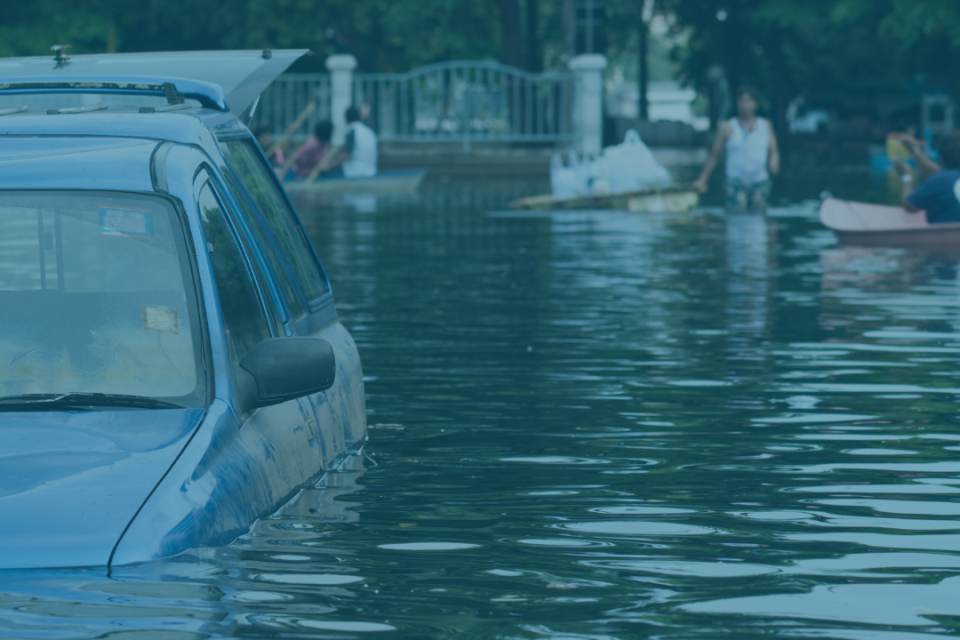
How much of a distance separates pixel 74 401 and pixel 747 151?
19.1 m

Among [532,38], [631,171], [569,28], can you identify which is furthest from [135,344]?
[532,38]

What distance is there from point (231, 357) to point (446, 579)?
2.91 feet

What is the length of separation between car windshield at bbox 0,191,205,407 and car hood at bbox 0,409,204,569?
14 centimetres

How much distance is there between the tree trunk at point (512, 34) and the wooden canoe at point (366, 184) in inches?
586

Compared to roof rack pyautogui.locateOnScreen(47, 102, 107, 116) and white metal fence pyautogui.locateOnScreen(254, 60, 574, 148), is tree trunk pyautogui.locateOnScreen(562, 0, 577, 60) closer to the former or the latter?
white metal fence pyautogui.locateOnScreen(254, 60, 574, 148)

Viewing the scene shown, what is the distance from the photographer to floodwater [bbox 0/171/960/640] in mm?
4344

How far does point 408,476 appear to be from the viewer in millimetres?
6652

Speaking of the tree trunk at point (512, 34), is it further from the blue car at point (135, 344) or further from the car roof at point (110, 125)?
the car roof at point (110, 125)

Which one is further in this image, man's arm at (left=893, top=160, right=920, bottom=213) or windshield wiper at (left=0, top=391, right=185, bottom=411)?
man's arm at (left=893, top=160, right=920, bottom=213)

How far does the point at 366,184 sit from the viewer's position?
29.6 metres

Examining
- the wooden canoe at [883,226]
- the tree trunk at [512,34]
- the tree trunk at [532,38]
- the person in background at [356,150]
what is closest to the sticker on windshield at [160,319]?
the wooden canoe at [883,226]

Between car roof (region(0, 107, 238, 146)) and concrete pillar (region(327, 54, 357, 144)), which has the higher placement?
concrete pillar (region(327, 54, 357, 144))

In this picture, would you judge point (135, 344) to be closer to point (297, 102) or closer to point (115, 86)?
point (115, 86)

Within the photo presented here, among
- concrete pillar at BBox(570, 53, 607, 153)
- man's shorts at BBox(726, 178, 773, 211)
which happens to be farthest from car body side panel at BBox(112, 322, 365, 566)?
concrete pillar at BBox(570, 53, 607, 153)
